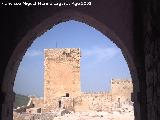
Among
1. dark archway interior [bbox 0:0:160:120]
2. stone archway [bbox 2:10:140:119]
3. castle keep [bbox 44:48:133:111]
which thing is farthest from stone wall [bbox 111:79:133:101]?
dark archway interior [bbox 0:0:160:120]

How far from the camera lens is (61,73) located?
2728cm

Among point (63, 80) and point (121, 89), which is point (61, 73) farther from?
point (121, 89)

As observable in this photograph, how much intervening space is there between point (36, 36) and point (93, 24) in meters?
1.03

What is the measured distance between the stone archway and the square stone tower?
2129cm

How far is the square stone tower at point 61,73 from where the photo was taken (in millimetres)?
26739

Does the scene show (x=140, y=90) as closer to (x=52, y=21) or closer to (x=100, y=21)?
(x=100, y=21)

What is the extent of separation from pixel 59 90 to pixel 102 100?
4.17 metres

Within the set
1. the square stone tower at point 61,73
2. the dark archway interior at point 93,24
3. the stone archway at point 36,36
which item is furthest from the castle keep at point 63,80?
the dark archway interior at point 93,24

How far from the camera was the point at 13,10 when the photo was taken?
491 cm

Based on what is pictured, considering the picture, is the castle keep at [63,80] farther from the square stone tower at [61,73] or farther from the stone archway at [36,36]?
the stone archway at [36,36]

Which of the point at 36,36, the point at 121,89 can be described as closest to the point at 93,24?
the point at 36,36

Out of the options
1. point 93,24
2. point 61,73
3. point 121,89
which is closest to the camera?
point 93,24

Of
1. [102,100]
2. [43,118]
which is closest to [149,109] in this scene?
[43,118]

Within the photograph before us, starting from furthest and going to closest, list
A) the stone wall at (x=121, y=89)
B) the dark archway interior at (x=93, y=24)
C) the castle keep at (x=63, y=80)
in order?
the stone wall at (x=121, y=89) → the castle keep at (x=63, y=80) → the dark archway interior at (x=93, y=24)
